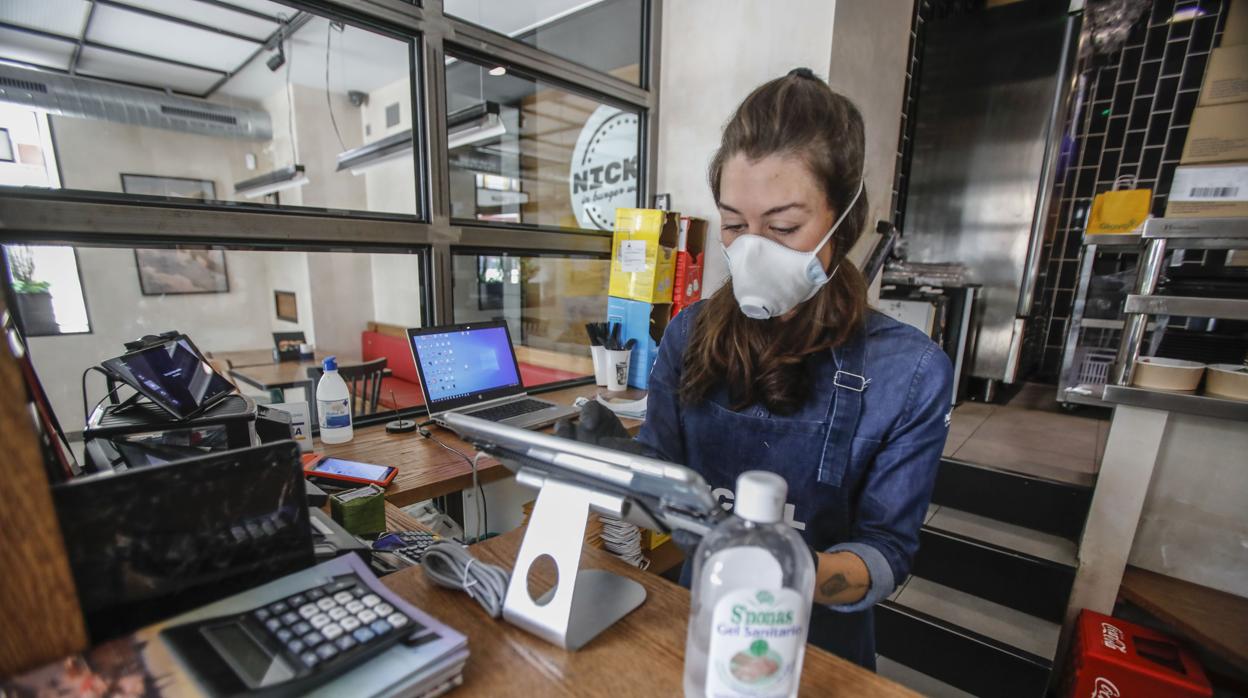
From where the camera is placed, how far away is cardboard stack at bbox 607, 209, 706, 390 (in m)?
2.49

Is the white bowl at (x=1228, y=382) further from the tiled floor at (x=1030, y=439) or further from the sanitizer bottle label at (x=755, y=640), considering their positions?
the sanitizer bottle label at (x=755, y=640)

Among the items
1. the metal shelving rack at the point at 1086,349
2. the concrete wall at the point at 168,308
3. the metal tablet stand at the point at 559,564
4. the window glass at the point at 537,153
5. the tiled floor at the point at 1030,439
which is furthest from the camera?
the concrete wall at the point at 168,308

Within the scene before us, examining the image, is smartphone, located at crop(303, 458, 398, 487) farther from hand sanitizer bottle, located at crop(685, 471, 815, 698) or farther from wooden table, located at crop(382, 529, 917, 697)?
hand sanitizer bottle, located at crop(685, 471, 815, 698)

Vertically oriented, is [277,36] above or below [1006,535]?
above

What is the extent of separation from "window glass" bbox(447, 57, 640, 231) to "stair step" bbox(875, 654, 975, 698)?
240 cm

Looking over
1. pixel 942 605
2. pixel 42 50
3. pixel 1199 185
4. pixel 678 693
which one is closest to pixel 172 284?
pixel 42 50

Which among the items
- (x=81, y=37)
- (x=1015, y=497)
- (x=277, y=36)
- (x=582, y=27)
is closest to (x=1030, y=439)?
(x=1015, y=497)

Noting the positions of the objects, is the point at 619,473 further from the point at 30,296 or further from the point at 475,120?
the point at 475,120

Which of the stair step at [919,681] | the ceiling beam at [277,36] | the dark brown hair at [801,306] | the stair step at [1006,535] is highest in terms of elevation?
the ceiling beam at [277,36]

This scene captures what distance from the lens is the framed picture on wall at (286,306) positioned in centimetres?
510

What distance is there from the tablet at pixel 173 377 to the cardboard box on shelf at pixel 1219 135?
12.2ft

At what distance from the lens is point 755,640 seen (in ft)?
1.40

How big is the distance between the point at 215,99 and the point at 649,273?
4.97 m

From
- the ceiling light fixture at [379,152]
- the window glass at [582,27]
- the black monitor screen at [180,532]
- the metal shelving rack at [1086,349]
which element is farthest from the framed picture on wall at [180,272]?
the metal shelving rack at [1086,349]
